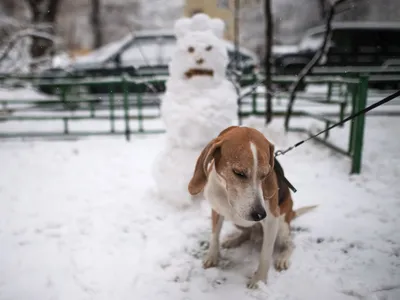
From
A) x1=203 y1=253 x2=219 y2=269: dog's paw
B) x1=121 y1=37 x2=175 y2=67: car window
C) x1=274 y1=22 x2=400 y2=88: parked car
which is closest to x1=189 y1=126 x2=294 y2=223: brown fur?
x1=203 y1=253 x2=219 y2=269: dog's paw

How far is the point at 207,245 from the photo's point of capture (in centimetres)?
253

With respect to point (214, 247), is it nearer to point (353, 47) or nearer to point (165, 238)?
point (165, 238)

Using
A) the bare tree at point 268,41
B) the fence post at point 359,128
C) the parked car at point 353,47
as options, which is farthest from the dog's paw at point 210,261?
the parked car at point 353,47

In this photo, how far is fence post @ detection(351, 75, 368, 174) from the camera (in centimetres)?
346

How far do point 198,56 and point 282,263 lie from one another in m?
2.03

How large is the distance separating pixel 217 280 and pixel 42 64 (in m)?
10.8

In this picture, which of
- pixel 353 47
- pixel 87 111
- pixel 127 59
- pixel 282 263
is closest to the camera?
pixel 282 263

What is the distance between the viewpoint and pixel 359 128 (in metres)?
3.59

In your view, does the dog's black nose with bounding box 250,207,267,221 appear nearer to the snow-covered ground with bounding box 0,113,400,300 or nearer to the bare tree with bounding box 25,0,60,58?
the snow-covered ground with bounding box 0,113,400,300

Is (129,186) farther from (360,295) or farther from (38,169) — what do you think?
(360,295)

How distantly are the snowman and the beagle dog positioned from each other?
1001mm

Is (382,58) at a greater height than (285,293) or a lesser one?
greater

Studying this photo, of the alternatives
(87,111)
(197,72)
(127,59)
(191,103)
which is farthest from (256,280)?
(127,59)

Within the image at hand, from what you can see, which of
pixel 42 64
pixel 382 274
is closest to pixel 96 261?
pixel 382 274
